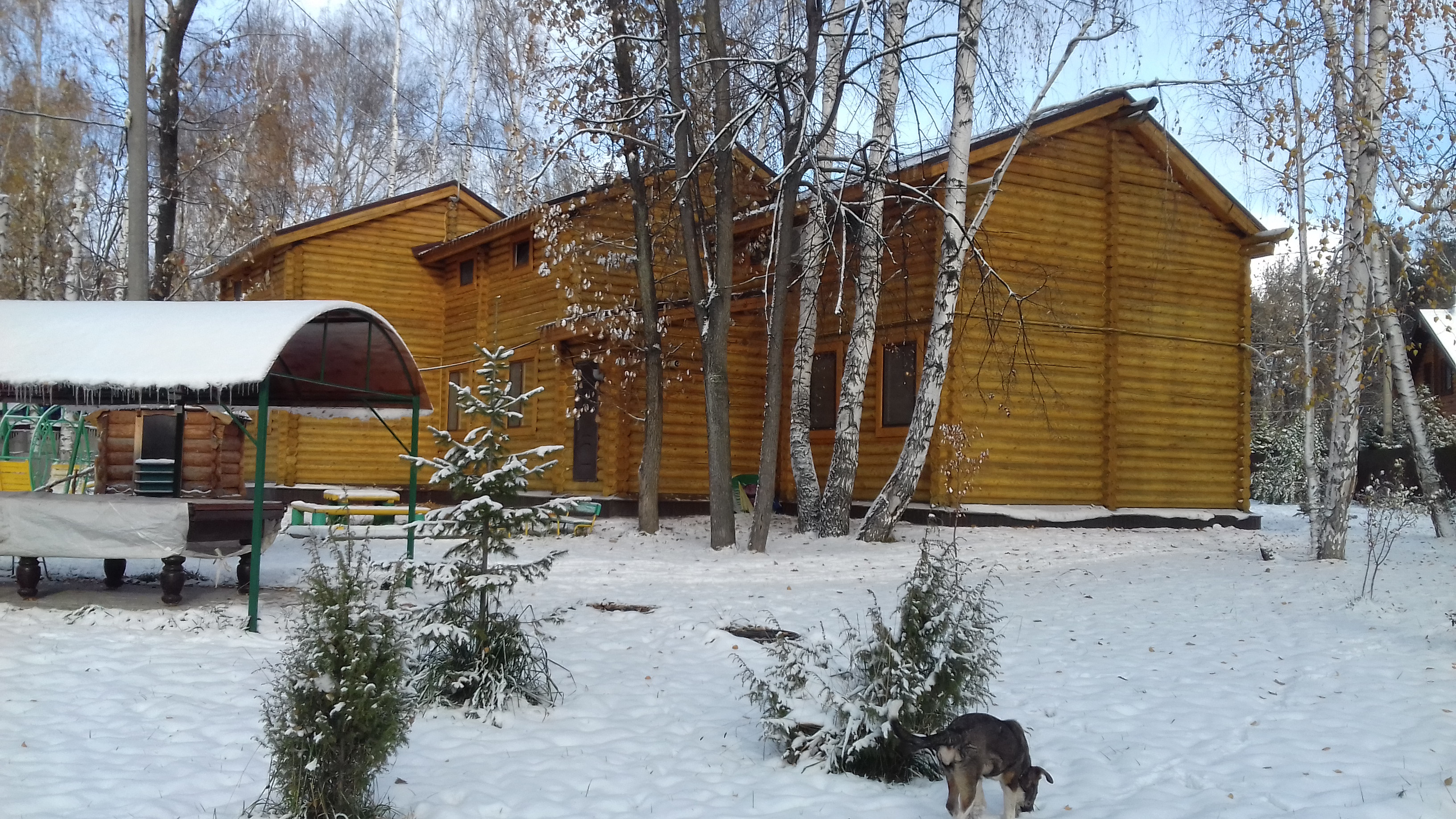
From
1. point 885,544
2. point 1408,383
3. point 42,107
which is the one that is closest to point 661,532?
point 885,544

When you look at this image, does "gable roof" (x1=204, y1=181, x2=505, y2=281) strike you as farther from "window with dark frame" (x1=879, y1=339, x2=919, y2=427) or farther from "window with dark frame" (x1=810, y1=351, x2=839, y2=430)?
"window with dark frame" (x1=879, y1=339, x2=919, y2=427)

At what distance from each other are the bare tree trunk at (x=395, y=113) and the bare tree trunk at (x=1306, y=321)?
2484 centimetres

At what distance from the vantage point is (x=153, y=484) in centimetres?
1300

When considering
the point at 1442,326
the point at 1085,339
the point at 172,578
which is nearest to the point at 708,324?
the point at 1085,339

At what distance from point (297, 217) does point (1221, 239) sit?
2725 centimetres

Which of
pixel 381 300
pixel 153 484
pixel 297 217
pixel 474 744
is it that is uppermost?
pixel 297 217

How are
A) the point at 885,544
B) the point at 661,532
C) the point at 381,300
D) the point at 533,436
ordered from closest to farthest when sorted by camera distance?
the point at 885,544
the point at 661,532
the point at 533,436
the point at 381,300

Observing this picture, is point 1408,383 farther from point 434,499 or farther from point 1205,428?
point 434,499

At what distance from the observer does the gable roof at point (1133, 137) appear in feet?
53.7

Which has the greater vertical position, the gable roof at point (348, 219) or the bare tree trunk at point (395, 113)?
the bare tree trunk at point (395, 113)

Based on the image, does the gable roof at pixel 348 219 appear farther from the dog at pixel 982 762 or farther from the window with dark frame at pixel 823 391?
the dog at pixel 982 762

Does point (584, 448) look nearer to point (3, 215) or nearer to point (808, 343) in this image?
point (808, 343)

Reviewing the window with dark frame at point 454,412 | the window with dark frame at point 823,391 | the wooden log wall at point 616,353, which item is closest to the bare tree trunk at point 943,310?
the window with dark frame at point 823,391

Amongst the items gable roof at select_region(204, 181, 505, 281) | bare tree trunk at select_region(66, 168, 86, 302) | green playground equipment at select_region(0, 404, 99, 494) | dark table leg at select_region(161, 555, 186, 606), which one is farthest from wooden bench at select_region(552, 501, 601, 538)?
bare tree trunk at select_region(66, 168, 86, 302)
